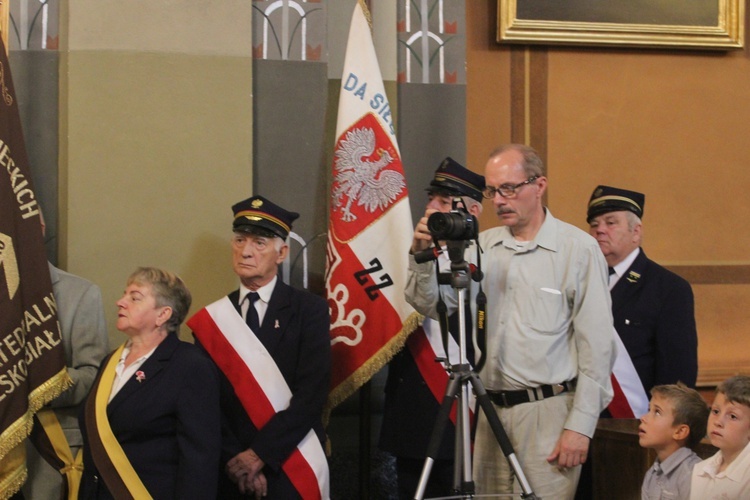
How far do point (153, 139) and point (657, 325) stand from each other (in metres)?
1.97

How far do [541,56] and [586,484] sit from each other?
2.10m

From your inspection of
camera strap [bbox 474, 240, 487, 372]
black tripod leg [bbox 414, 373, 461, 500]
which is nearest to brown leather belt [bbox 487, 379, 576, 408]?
camera strap [bbox 474, 240, 487, 372]

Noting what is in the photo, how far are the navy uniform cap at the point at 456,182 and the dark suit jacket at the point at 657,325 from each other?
62 cm

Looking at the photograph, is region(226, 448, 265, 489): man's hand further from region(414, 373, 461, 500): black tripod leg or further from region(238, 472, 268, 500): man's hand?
region(414, 373, 461, 500): black tripod leg

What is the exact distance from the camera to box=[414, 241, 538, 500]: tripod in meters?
2.53

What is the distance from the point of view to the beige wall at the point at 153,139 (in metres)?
3.60

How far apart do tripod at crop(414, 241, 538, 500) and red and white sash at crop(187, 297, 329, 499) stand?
641mm

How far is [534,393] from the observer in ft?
8.84

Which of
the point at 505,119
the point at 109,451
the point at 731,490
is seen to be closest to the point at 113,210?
the point at 109,451

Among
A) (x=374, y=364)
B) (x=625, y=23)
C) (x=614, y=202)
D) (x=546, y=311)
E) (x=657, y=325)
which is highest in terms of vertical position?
(x=625, y=23)

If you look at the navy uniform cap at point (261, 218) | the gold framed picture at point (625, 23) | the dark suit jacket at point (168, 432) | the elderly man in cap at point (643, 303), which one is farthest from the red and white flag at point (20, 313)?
the gold framed picture at point (625, 23)

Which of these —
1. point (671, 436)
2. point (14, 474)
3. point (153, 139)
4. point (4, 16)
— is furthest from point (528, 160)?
point (4, 16)

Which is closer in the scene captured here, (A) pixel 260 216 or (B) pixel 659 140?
(A) pixel 260 216

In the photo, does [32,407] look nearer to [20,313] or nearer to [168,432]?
[20,313]
